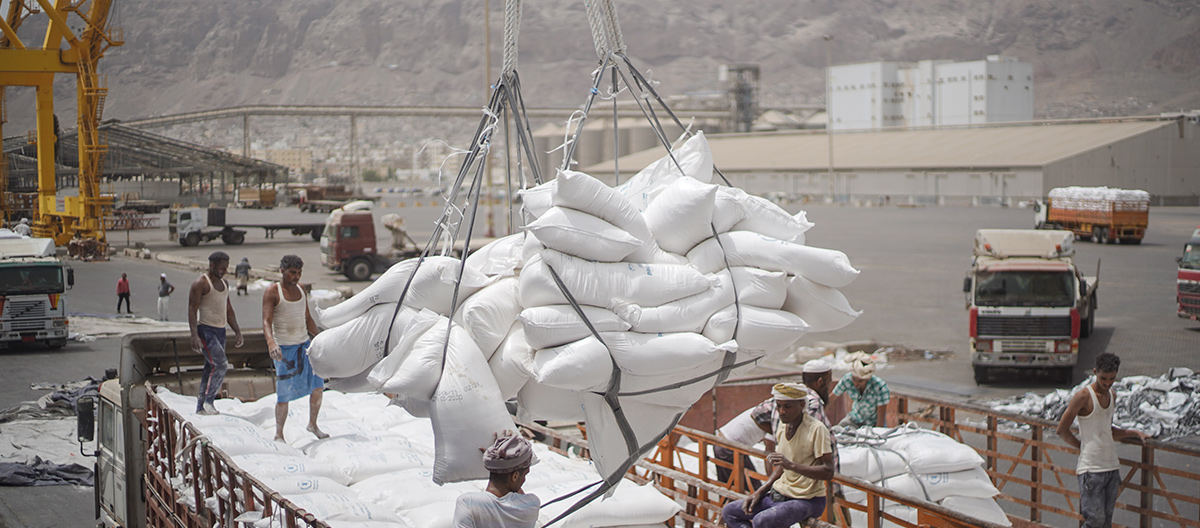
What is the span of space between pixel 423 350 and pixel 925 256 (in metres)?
29.5

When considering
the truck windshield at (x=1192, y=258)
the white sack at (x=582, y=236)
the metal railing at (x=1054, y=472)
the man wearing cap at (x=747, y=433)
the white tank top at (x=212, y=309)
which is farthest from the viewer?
the truck windshield at (x=1192, y=258)

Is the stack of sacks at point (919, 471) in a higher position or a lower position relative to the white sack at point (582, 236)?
lower

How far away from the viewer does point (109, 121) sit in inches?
2041

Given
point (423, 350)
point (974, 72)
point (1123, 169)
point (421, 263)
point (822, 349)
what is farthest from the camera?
point (974, 72)

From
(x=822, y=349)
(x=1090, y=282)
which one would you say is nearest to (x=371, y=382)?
(x=822, y=349)

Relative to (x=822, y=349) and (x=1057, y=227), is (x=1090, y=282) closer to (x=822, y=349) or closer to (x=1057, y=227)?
(x=822, y=349)

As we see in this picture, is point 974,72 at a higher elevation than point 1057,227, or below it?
higher

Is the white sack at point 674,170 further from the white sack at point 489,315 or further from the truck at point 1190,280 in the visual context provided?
the truck at point 1190,280

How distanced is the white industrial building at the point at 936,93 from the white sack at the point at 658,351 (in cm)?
11111

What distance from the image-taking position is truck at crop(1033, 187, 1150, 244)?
113 ft

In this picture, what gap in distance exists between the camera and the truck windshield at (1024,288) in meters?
14.3

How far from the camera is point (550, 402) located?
4238mm

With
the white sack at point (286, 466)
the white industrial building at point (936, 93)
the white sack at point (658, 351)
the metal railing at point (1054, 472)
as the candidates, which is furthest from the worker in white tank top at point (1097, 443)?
the white industrial building at point (936, 93)

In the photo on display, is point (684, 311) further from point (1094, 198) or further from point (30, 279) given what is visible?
point (1094, 198)
